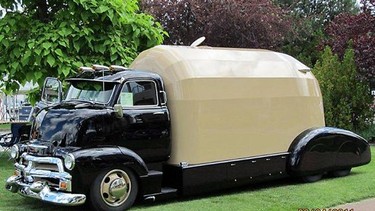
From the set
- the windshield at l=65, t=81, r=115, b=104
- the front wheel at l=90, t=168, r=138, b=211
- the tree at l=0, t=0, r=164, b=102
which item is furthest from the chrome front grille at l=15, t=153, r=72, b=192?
the tree at l=0, t=0, r=164, b=102

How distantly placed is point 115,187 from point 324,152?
178 inches

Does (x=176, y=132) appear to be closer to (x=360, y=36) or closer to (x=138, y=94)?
(x=138, y=94)

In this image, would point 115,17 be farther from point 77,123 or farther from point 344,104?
point 344,104

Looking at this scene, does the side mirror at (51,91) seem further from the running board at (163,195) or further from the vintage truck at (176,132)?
the running board at (163,195)

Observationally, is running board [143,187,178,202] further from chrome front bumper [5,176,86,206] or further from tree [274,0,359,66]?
tree [274,0,359,66]

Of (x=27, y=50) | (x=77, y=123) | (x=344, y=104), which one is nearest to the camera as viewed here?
(x=77, y=123)

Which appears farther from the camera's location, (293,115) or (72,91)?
(293,115)

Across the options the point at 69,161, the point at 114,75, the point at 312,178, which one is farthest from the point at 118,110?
the point at 312,178

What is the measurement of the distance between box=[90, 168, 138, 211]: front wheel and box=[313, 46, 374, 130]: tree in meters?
10.6

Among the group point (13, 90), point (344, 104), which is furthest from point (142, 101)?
point (344, 104)

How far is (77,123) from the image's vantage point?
7.45m

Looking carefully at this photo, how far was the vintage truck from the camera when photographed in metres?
7.42

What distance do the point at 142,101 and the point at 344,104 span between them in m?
10.5

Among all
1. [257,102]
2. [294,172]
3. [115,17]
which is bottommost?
[294,172]
